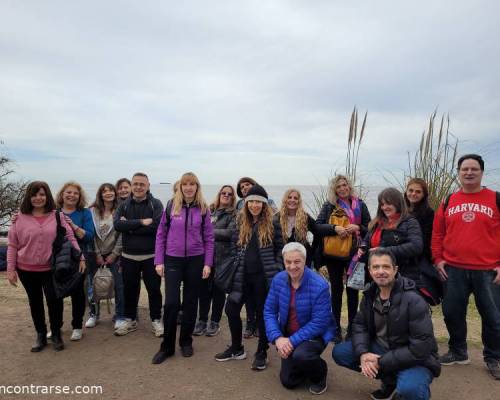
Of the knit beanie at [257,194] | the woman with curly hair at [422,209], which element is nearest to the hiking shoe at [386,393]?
the woman with curly hair at [422,209]

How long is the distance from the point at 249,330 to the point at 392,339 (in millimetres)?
2000

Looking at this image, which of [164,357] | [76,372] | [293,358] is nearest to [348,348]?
[293,358]

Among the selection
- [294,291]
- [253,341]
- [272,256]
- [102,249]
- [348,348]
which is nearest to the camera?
[348,348]

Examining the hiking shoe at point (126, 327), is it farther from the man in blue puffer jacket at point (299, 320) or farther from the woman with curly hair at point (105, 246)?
the man in blue puffer jacket at point (299, 320)

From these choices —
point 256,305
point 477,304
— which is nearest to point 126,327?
point 256,305

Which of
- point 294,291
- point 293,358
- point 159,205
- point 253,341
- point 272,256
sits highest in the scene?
point 159,205

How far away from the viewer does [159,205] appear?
448cm

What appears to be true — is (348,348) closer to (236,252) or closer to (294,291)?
(294,291)

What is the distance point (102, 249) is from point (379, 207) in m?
3.32

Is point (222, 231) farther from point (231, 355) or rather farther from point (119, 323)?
point (119, 323)

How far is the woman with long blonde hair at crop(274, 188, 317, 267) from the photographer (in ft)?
13.3

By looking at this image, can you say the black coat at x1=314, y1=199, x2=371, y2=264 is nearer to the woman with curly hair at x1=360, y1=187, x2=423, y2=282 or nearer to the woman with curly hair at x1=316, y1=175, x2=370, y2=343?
the woman with curly hair at x1=316, y1=175, x2=370, y2=343

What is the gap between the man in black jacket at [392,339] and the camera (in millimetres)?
2785

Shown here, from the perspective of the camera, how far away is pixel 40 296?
13.3 ft
